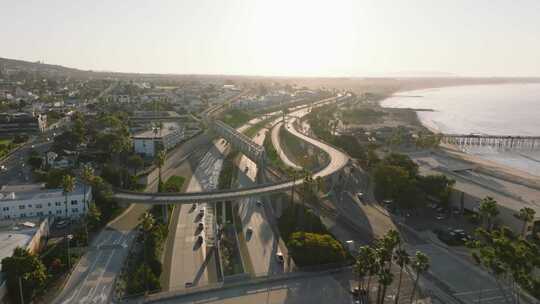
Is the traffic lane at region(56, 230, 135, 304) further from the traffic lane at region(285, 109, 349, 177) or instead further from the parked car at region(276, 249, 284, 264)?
the traffic lane at region(285, 109, 349, 177)

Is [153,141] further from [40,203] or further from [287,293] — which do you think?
[287,293]

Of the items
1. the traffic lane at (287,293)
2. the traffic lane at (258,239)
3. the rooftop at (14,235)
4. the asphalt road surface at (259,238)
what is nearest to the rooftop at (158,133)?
the asphalt road surface at (259,238)

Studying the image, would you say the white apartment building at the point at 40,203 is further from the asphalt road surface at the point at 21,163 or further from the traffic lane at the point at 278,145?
the traffic lane at the point at 278,145

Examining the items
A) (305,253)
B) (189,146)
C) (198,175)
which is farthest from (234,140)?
(305,253)

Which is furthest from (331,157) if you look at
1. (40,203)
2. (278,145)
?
(40,203)

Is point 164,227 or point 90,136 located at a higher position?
point 90,136

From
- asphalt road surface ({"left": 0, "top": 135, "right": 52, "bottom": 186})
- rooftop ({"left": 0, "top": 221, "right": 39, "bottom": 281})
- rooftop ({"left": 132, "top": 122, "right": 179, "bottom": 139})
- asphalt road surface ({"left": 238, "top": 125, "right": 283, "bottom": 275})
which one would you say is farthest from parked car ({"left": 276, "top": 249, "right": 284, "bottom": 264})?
rooftop ({"left": 132, "top": 122, "right": 179, "bottom": 139})

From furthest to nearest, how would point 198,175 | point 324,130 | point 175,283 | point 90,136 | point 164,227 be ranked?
point 324,130
point 90,136
point 198,175
point 164,227
point 175,283

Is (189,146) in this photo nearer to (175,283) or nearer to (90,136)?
(90,136)
